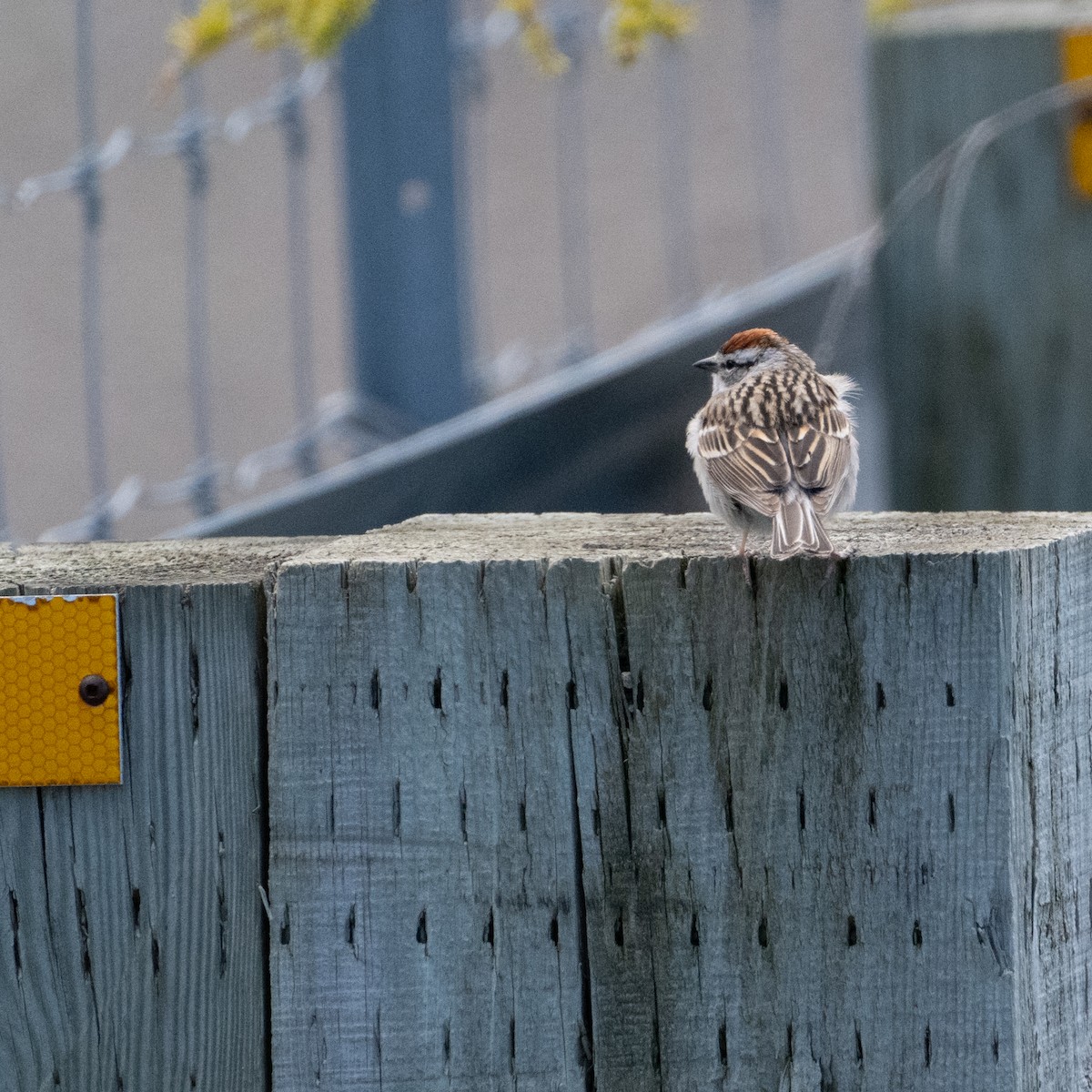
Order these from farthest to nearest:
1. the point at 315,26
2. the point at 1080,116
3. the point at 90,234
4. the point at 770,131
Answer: the point at 770,131 → the point at 1080,116 → the point at 315,26 → the point at 90,234

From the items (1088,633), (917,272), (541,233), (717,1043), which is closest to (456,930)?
(717,1043)

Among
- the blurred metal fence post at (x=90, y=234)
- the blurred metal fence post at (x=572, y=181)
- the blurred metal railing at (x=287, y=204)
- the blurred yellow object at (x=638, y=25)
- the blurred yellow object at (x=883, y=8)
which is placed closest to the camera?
the blurred metal fence post at (x=90, y=234)

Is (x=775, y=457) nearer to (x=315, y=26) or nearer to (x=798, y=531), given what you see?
(x=798, y=531)

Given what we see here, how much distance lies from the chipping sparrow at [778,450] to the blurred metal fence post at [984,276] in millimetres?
1690

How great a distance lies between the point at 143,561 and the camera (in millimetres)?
A: 2094

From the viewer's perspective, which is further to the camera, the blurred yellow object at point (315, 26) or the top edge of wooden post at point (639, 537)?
the blurred yellow object at point (315, 26)

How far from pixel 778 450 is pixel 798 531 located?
2.59 ft

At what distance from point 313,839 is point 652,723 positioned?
1.26ft

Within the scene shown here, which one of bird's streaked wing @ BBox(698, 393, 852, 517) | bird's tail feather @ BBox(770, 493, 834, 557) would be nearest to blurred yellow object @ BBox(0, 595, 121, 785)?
bird's tail feather @ BBox(770, 493, 834, 557)

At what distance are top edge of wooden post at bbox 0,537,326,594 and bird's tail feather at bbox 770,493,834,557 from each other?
0.55 meters

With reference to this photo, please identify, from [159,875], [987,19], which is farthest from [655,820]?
[987,19]

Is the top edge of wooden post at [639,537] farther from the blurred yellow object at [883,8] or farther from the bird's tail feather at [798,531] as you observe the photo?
the blurred yellow object at [883,8]

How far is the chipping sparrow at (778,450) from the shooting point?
268 cm

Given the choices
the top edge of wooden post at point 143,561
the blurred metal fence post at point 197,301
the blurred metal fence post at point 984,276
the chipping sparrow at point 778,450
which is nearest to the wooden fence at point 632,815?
the top edge of wooden post at point 143,561
